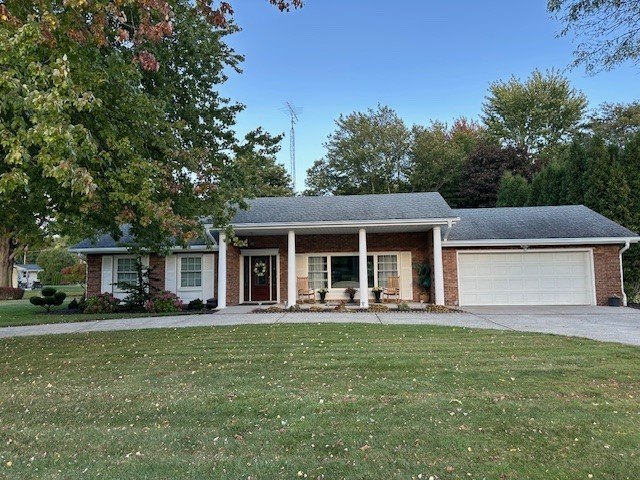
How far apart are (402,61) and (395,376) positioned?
1492cm

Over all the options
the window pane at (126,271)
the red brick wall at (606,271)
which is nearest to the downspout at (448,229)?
the red brick wall at (606,271)

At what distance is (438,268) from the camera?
46.7 ft

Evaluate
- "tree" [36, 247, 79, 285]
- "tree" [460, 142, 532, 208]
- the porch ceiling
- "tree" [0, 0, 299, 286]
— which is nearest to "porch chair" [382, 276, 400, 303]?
the porch ceiling

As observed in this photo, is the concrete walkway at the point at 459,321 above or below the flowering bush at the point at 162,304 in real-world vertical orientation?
below

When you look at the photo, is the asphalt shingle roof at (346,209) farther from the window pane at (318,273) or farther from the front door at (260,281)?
the front door at (260,281)

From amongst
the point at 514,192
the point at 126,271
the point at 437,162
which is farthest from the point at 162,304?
the point at 437,162

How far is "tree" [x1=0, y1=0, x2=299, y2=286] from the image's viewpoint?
4164mm

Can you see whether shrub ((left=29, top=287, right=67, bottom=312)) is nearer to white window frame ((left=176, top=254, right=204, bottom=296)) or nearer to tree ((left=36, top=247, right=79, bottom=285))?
white window frame ((left=176, top=254, right=204, bottom=296))

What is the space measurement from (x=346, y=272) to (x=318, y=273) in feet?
3.65

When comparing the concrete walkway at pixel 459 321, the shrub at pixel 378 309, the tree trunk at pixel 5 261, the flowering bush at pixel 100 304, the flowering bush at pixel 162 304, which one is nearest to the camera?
the concrete walkway at pixel 459 321

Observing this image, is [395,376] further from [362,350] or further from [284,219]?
[284,219]

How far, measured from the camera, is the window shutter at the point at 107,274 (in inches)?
660

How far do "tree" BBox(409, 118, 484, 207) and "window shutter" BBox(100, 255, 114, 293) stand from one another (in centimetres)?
2443

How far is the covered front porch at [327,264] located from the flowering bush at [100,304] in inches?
168
